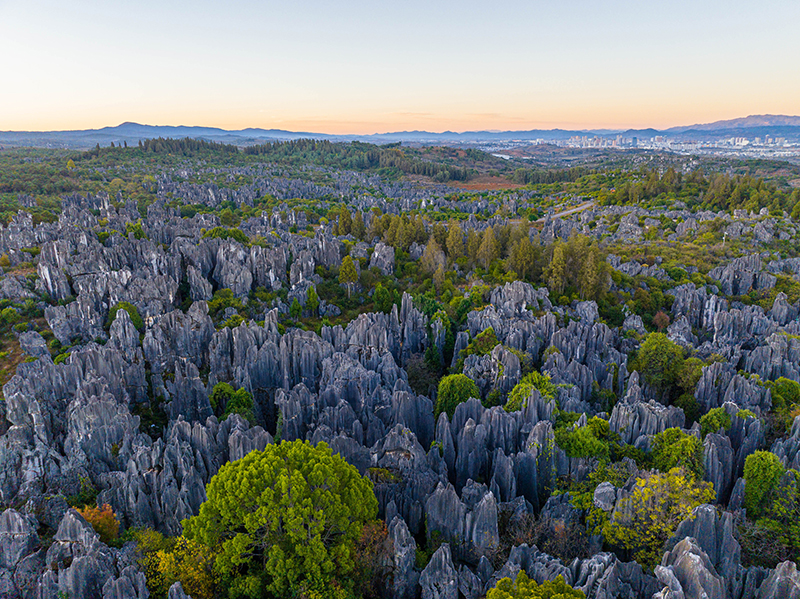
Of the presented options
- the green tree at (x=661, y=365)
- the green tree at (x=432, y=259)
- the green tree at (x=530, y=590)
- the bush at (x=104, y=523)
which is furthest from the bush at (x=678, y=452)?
the green tree at (x=432, y=259)

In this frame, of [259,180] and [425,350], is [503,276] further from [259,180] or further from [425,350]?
[259,180]

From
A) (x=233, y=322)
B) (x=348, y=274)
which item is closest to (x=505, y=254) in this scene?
(x=348, y=274)

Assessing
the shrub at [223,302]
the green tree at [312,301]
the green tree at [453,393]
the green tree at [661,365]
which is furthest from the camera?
the green tree at [312,301]

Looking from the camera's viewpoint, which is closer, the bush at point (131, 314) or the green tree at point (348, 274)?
the bush at point (131, 314)

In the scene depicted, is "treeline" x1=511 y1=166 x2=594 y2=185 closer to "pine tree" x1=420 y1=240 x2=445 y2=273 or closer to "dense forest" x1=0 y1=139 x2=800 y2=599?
"dense forest" x1=0 y1=139 x2=800 y2=599

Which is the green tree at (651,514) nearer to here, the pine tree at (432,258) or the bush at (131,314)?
the bush at (131,314)

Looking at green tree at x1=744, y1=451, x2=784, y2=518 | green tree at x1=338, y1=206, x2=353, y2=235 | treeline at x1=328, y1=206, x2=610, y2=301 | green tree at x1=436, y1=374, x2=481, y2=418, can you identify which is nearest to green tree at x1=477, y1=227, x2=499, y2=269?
treeline at x1=328, y1=206, x2=610, y2=301
